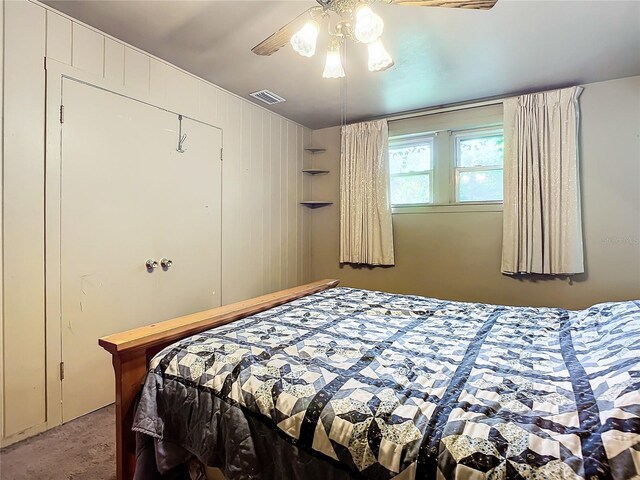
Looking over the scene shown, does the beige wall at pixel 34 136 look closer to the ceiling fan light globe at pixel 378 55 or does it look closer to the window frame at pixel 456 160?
the ceiling fan light globe at pixel 378 55

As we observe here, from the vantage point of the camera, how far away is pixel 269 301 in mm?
2123

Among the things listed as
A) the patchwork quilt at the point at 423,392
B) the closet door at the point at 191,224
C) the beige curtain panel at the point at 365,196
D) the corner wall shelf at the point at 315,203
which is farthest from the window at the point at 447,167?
the closet door at the point at 191,224

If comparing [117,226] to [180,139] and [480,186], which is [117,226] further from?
[480,186]

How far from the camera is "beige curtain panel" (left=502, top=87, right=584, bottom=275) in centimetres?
277

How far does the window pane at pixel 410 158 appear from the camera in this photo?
354 centimetres

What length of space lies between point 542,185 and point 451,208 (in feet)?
2.52

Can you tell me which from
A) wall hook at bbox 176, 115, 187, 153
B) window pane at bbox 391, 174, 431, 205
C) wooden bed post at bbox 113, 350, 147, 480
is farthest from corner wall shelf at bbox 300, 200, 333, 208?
wooden bed post at bbox 113, 350, 147, 480

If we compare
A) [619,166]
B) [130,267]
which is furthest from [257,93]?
[619,166]

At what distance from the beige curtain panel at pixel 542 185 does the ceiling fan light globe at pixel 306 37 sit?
2214mm

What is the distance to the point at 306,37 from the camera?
61.7 inches

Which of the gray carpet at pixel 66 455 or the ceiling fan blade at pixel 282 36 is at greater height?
the ceiling fan blade at pixel 282 36

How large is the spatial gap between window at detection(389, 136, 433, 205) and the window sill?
0.19ft

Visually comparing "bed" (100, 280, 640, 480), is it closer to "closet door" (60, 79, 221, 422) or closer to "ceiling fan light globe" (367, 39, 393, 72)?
"closet door" (60, 79, 221, 422)

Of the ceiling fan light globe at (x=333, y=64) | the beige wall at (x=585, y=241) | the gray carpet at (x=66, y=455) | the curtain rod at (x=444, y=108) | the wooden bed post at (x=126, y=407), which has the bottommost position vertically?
the gray carpet at (x=66, y=455)
